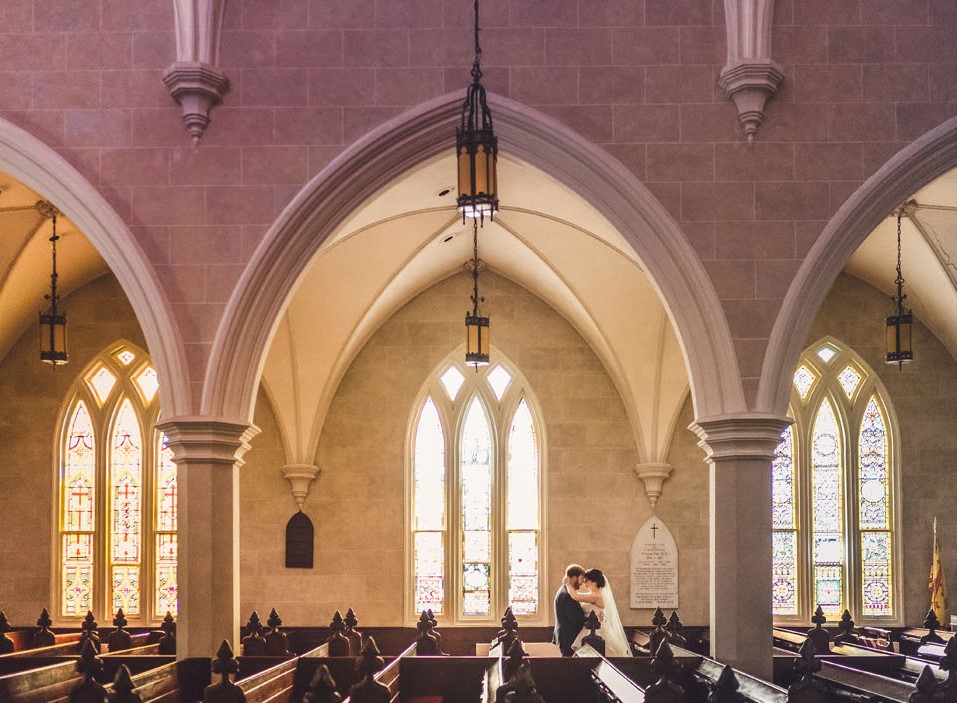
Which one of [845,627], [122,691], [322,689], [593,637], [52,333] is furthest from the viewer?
[52,333]

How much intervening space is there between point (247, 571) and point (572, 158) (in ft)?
26.0

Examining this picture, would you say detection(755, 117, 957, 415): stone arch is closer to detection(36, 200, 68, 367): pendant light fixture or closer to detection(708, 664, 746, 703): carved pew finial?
detection(708, 664, 746, 703): carved pew finial

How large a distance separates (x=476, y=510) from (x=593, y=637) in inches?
224

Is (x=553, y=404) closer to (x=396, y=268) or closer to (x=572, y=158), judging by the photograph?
(x=396, y=268)

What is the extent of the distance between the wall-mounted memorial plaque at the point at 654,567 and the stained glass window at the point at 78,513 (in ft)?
22.3

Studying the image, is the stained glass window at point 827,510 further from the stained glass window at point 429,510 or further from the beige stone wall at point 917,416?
the stained glass window at point 429,510

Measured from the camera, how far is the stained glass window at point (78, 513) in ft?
50.2

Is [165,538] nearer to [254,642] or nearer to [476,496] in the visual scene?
[476,496]

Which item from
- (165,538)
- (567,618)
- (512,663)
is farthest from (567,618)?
(165,538)

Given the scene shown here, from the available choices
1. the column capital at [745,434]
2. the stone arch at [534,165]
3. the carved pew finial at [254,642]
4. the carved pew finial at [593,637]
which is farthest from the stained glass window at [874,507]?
the carved pew finial at [254,642]

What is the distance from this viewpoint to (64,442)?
1545cm

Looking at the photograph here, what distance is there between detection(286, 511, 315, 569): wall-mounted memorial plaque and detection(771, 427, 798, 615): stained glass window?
5873 millimetres

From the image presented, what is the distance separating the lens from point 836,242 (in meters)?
9.52

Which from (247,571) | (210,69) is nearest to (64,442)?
(247,571)
